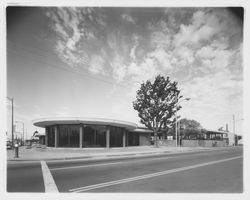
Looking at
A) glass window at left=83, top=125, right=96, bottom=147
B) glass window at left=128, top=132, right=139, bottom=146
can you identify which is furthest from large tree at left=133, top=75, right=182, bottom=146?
glass window at left=83, top=125, right=96, bottom=147

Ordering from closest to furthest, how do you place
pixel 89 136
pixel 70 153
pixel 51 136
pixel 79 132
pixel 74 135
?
pixel 70 153, pixel 79 132, pixel 74 135, pixel 89 136, pixel 51 136

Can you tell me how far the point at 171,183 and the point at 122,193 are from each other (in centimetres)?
194

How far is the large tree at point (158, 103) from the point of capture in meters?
33.1

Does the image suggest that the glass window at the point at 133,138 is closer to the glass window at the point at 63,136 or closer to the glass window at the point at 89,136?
the glass window at the point at 89,136

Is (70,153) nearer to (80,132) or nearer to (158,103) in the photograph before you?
(80,132)

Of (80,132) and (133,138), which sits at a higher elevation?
(80,132)

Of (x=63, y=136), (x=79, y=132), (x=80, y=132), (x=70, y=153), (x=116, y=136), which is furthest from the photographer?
(x=116, y=136)

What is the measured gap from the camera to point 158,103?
1326 inches

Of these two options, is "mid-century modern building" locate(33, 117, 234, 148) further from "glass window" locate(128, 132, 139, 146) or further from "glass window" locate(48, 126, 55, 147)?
"glass window" locate(128, 132, 139, 146)

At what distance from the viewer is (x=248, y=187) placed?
696 cm

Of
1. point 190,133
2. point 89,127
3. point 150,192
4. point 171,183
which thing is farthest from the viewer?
point 190,133

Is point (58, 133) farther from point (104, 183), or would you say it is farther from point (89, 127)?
point (104, 183)

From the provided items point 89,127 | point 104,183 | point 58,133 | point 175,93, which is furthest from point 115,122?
point 104,183

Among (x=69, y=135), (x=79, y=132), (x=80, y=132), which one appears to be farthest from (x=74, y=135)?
(x=80, y=132)
